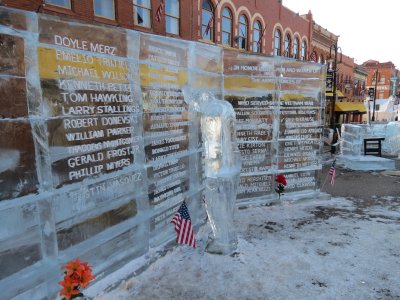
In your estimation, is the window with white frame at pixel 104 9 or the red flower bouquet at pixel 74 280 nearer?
the red flower bouquet at pixel 74 280

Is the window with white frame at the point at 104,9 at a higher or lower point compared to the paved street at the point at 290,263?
higher

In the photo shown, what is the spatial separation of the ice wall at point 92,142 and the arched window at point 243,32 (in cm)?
1451

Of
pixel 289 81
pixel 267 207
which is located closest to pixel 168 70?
pixel 289 81

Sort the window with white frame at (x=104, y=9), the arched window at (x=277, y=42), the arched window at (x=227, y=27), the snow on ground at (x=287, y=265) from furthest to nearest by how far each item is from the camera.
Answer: the arched window at (x=277, y=42) → the arched window at (x=227, y=27) → the window with white frame at (x=104, y=9) → the snow on ground at (x=287, y=265)

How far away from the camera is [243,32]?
21156mm

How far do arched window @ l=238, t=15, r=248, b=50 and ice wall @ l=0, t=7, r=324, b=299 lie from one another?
14505 mm

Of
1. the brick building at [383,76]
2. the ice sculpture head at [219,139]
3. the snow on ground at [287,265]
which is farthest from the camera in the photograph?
the brick building at [383,76]

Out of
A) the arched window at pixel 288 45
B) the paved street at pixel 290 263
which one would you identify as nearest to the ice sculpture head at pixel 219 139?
the paved street at pixel 290 263

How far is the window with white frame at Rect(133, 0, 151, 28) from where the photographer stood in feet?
47.0

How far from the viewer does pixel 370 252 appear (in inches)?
221

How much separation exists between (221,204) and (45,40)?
137 inches

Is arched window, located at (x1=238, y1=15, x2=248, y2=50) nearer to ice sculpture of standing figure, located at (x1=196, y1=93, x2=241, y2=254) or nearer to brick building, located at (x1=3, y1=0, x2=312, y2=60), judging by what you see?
brick building, located at (x1=3, y1=0, x2=312, y2=60)

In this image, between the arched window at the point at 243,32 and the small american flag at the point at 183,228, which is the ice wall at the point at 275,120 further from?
the arched window at the point at 243,32

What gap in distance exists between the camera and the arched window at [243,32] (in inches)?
821
